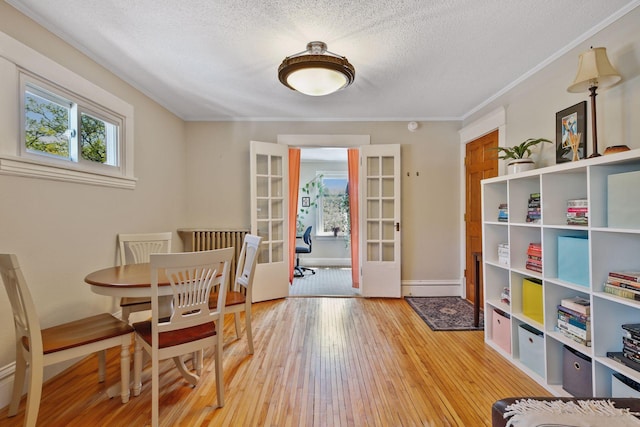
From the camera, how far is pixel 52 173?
1.99 meters

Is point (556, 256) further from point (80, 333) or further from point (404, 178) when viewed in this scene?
point (80, 333)

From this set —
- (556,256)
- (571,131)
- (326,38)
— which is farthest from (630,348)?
(326,38)

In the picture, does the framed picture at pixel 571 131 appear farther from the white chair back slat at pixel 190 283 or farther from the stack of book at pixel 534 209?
the white chair back slat at pixel 190 283

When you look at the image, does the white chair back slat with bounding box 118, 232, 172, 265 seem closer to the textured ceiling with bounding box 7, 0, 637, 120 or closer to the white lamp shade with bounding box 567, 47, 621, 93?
the textured ceiling with bounding box 7, 0, 637, 120

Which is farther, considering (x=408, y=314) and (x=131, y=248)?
(x=408, y=314)

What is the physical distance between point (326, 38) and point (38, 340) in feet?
8.16

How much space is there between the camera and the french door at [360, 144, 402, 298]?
12.8 feet

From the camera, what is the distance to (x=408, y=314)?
10.9ft

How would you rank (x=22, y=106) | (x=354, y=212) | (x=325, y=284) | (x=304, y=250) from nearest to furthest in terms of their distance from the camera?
(x=22, y=106) < (x=354, y=212) < (x=325, y=284) < (x=304, y=250)

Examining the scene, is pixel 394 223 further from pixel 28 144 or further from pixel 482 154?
pixel 28 144

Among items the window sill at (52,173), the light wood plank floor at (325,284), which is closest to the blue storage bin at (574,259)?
the light wood plank floor at (325,284)


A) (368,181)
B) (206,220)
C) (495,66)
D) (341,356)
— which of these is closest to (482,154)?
(495,66)

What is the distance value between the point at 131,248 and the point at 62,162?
91cm

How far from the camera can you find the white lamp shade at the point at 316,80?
2177mm
